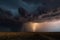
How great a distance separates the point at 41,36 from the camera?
227cm

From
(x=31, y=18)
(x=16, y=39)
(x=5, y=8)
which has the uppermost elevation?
(x=5, y=8)

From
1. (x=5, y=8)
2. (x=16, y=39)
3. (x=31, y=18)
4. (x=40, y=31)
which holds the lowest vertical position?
(x=16, y=39)

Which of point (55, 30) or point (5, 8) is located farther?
point (5, 8)

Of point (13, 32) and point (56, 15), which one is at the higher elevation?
point (56, 15)

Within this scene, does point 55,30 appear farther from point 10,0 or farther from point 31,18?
point 10,0

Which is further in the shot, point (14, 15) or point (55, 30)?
point (14, 15)

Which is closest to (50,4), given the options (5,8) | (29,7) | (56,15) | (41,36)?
(56,15)

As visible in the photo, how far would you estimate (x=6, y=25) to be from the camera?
236 centimetres

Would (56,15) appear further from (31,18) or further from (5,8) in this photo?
(5,8)

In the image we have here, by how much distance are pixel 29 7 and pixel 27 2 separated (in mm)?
96

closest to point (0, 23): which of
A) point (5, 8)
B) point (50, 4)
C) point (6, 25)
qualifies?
point (6, 25)

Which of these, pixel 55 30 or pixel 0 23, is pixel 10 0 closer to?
pixel 0 23

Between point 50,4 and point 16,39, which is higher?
point 50,4

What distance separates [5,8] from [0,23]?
0.93ft
